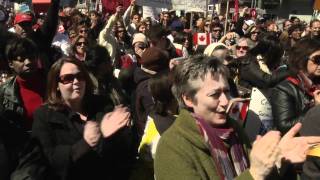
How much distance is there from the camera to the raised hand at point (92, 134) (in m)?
2.79

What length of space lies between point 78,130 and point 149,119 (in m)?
0.64

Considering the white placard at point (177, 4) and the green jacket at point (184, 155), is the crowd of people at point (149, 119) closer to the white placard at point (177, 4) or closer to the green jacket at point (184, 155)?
the green jacket at point (184, 155)

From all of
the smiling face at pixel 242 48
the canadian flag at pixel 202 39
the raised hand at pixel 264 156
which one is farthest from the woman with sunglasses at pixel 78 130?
the canadian flag at pixel 202 39

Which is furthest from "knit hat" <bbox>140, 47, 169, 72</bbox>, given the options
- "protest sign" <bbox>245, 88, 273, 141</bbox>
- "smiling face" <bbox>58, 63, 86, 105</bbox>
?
"smiling face" <bbox>58, 63, 86, 105</bbox>

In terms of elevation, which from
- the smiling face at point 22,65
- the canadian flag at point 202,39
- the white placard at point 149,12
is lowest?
the canadian flag at point 202,39

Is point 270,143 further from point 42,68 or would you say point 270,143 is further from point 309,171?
point 42,68

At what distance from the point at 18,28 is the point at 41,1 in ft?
17.9

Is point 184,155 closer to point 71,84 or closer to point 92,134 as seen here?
point 92,134

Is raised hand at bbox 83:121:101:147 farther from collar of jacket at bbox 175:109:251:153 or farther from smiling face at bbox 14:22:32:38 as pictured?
smiling face at bbox 14:22:32:38

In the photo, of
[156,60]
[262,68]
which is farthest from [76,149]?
[262,68]

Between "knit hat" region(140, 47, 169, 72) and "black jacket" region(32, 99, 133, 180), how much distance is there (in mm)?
1507

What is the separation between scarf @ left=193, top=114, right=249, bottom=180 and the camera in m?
2.46

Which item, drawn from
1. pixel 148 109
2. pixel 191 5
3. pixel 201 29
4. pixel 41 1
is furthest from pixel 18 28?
pixel 201 29

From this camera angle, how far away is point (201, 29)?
1315 cm
